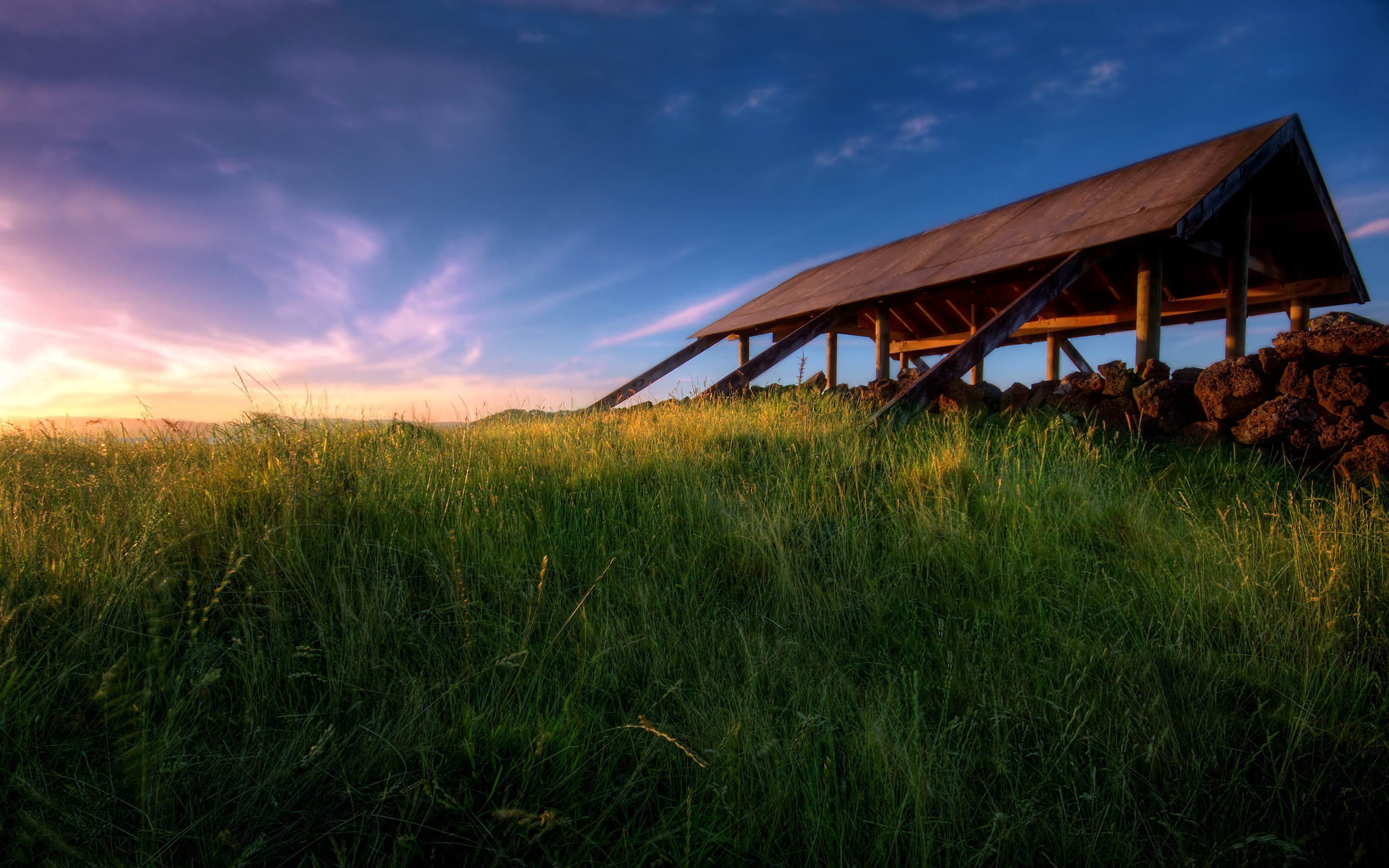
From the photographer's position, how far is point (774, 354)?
864cm

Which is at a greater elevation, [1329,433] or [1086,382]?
[1086,382]

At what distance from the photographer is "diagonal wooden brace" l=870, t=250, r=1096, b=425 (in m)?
5.46

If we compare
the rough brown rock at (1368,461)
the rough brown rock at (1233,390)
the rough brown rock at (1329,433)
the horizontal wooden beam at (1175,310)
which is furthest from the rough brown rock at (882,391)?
the rough brown rock at (1368,461)

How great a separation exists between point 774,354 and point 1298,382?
18.5 feet

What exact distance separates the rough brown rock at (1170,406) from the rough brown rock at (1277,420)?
49 centimetres

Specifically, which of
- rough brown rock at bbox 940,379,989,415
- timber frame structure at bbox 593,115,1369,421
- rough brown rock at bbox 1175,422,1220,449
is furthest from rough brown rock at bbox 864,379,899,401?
rough brown rock at bbox 1175,422,1220,449

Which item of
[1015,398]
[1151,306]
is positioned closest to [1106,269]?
[1151,306]

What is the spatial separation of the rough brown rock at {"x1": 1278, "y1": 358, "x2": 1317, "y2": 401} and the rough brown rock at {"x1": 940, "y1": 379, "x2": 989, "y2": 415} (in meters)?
2.46

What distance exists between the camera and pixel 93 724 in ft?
5.65

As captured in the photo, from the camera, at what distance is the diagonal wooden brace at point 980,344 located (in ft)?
17.9

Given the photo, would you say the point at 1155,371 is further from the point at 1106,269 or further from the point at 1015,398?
the point at 1106,269

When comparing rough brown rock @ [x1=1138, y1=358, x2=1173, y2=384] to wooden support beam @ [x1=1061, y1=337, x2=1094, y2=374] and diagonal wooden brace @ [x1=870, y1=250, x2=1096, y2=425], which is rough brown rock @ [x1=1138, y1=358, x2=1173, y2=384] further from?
wooden support beam @ [x1=1061, y1=337, x2=1094, y2=374]

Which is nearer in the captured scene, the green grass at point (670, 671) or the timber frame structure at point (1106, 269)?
the green grass at point (670, 671)

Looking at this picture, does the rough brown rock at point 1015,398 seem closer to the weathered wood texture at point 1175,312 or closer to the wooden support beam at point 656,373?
the weathered wood texture at point 1175,312
